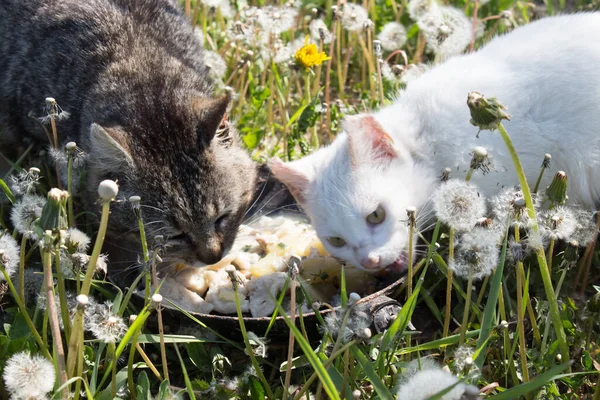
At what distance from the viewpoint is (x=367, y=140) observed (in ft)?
9.80

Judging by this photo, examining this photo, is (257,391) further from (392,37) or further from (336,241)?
(392,37)

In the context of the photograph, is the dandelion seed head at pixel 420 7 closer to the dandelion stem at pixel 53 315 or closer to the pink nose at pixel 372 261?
the pink nose at pixel 372 261

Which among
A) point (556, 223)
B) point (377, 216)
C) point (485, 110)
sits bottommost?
point (377, 216)

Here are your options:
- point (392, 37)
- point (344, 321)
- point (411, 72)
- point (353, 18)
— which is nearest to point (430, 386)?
point (344, 321)

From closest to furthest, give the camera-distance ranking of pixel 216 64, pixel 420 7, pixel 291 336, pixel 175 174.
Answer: pixel 291 336
pixel 175 174
pixel 216 64
pixel 420 7

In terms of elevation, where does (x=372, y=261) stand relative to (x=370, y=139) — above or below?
below

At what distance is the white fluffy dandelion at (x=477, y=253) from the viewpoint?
7.13 feet

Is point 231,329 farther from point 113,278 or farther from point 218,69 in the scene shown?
point 218,69

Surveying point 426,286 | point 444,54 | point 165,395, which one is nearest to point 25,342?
point 165,395

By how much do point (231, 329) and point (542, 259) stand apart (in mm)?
1127

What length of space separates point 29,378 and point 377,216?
60.0 inches

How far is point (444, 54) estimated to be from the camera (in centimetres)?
424

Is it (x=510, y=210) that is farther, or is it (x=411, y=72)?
(x=411, y=72)

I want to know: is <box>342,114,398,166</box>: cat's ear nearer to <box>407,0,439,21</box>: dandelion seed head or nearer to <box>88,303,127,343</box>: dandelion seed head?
<box>88,303,127,343</box>: dandelion seed head
